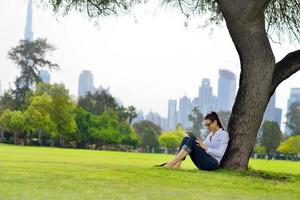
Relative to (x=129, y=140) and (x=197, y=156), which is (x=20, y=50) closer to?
(x=129, y=140)

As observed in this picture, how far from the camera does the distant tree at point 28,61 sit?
250 ft

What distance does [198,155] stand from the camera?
12.1 metres

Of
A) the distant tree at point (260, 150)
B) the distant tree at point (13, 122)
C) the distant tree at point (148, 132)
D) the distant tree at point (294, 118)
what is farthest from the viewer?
the distant tree at point (294, 118)

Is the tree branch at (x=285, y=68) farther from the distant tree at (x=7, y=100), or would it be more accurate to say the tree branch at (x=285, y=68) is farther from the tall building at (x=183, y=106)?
the tall building at (x=183, y=106)

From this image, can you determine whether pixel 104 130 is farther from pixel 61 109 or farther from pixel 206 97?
pixel 206 97

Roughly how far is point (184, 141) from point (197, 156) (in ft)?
1.38

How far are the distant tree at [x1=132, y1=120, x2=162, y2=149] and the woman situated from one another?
68.6m

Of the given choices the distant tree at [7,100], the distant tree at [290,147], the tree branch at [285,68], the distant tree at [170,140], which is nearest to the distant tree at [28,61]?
the distant tree at [7,100]


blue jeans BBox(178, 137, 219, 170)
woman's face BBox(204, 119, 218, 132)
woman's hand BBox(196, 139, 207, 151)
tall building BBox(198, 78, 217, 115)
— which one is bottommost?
blue jeans BBox(178, 137, 219, 170)

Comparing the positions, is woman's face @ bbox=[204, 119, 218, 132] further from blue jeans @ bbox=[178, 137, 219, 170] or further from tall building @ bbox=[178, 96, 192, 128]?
tall building @ bbox=[178, 96, 192, 128]

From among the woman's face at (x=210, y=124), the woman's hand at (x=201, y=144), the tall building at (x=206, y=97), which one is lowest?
the woman's hand at (x=201, y=144)

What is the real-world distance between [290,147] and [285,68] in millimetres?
80276

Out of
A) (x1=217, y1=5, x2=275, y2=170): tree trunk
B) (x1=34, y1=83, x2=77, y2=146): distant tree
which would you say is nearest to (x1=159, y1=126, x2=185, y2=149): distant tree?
(x1=34, y1=83, x2=77, y2=146): distant tree

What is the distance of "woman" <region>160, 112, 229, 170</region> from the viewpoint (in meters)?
12.0
